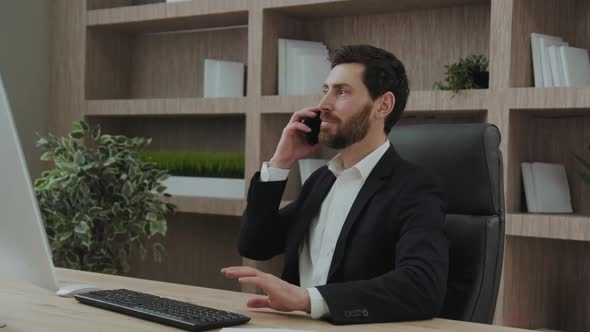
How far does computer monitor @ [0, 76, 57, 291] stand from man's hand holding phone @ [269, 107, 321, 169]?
0.79 m

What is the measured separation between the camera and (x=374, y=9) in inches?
133

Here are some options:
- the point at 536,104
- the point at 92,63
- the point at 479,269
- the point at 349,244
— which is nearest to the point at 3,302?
the point at 349,244

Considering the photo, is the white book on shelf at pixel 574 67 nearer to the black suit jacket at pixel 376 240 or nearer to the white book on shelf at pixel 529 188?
the white book on shelf at pixel 529 188

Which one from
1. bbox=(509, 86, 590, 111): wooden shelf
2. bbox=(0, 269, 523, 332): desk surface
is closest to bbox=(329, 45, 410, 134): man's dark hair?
bbox=(0, 269, 523, 332): desk surface

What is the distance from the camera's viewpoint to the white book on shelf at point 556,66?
9.15ft

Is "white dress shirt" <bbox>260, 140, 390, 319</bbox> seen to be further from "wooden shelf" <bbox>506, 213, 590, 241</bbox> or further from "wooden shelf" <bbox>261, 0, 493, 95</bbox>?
"wooden shelf" <bbox>261, 0, 493, 95</bbox>

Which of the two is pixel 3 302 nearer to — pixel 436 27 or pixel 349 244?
pixel 349 244

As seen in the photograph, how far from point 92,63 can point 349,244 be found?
2.56m

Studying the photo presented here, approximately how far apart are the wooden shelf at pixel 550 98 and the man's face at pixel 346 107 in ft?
3.09

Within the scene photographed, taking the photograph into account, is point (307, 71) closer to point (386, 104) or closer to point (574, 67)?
point (574, 67)

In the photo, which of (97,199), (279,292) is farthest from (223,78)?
(279,292)

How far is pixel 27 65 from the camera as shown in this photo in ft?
13.3

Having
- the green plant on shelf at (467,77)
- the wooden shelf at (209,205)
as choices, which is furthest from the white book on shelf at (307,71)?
the green plant on shelf at (467,77)

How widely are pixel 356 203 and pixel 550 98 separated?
45.3 inches
